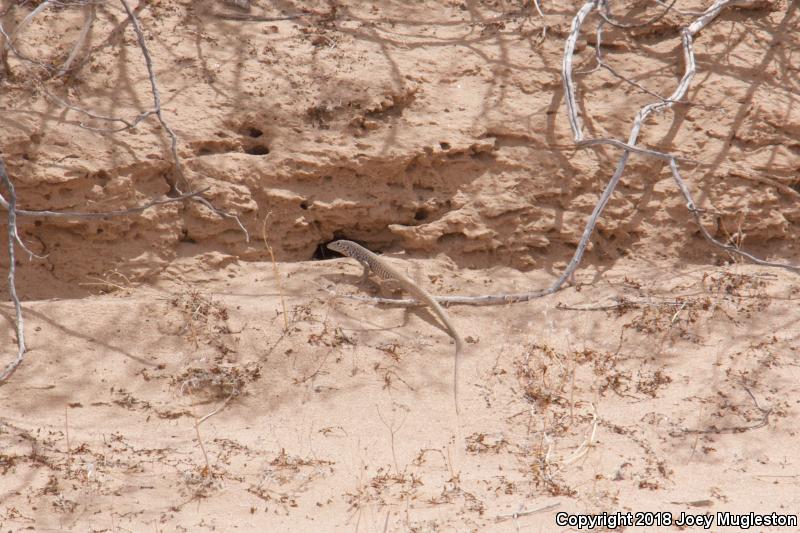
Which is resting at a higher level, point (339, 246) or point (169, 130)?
point (169, 130)

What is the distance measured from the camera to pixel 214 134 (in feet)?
19.0

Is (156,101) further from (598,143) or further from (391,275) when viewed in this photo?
(598,143)

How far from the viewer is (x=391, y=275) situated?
5637 millimetres

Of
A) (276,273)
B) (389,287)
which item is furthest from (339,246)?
(276,273)

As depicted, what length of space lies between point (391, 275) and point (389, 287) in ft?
0.45

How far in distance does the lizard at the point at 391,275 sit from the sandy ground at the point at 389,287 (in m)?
0.09

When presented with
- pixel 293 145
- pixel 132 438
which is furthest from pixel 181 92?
pixel 132 438

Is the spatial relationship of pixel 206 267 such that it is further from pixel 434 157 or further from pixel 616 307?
pixel 616 307

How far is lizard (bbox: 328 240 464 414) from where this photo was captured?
534 centimetres

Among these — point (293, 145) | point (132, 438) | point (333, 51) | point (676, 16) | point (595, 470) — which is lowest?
point (132, 438)

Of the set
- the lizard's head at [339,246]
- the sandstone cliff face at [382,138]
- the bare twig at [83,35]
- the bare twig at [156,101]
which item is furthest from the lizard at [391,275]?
the bare twig at [83,35]

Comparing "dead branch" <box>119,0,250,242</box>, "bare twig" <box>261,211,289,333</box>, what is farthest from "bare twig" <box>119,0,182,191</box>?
"bare twig" <box>261,211,289,333</box>

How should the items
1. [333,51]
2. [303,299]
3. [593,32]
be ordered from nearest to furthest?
[303,299]
[333,51]
[593,32]

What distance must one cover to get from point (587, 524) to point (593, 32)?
414 cm
